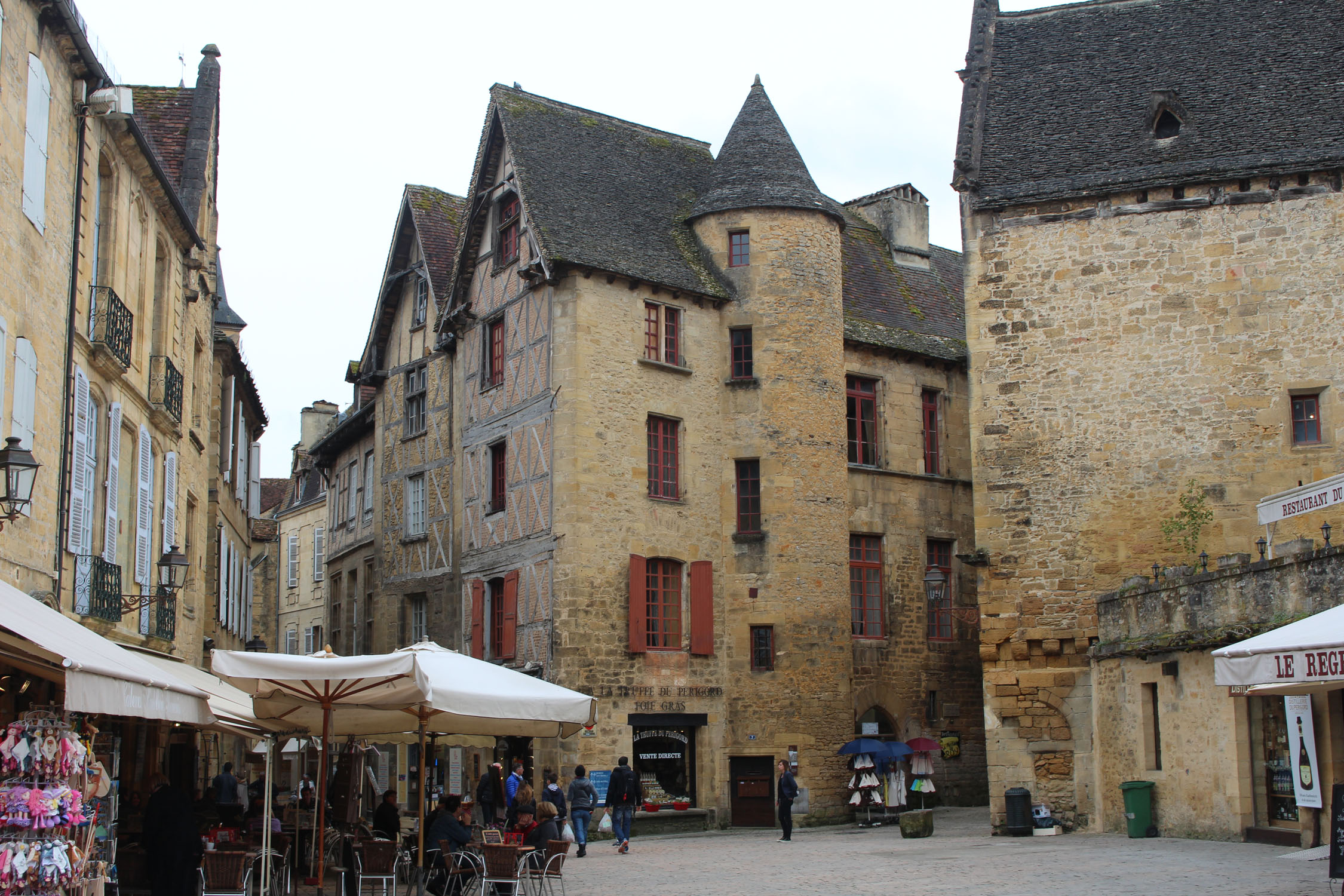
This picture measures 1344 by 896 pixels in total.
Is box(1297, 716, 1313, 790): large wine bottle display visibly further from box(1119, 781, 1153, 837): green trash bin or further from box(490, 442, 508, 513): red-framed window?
box(490, 442, 508, 513): red-framed window

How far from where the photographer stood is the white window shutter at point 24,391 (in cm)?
1068

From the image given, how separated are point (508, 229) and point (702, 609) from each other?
722 centimetres

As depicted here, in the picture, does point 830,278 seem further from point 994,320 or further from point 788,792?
point 788,792

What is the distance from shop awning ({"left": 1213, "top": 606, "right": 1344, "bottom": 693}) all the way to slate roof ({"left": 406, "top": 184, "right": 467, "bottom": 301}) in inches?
762

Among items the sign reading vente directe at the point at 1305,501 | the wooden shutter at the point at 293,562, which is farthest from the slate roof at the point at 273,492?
the sign reading vente directe at the point at 1305,501

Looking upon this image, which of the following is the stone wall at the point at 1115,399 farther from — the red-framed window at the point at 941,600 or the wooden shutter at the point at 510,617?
the wooden shutter at the point at 510,617

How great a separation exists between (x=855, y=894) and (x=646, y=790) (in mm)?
10786

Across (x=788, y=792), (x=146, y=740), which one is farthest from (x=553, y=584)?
(x=146, y=740)

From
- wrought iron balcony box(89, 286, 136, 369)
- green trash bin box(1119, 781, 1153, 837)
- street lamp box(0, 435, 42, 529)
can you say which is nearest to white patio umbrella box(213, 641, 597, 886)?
street lamp box(0, 435, 42, 529)

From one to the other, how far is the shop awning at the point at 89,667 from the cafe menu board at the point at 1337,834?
24.1 ft

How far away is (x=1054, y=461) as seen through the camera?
18.7m

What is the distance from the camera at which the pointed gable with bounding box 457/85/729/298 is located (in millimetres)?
22312

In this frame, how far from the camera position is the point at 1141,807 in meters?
15.0

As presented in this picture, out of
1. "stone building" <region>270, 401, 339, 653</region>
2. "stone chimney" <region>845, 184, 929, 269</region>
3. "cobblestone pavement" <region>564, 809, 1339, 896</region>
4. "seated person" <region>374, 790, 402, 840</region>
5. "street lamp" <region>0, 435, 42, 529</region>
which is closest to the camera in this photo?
"street lamp" <region>0, 435, 42, 529</region>
